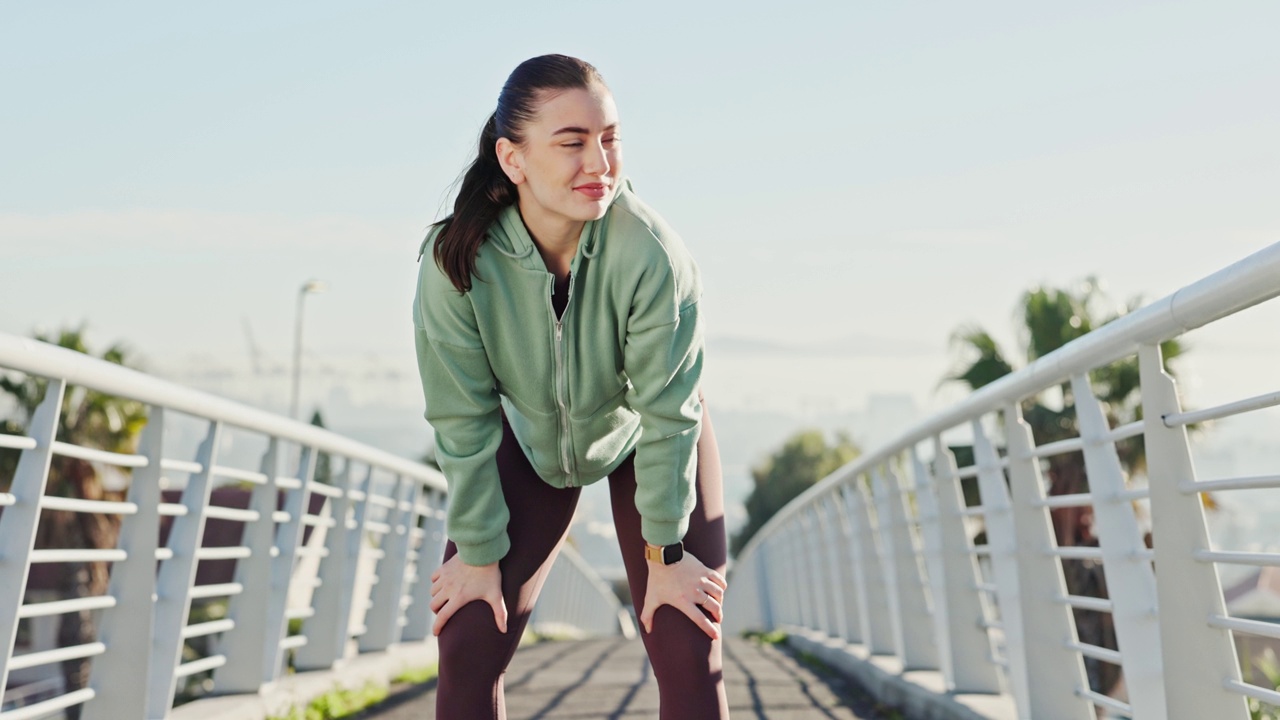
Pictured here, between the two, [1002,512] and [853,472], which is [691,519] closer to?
[1002,512]

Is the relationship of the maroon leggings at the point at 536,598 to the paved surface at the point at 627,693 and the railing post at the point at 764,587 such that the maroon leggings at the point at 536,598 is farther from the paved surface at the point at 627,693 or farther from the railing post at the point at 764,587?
the railing post at the point at 764,587

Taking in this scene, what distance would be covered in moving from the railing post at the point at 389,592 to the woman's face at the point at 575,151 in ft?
17.1

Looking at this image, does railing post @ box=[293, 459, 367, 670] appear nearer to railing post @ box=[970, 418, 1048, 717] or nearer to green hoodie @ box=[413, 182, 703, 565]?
railing post @ box=[970, 418, 1048, 717]

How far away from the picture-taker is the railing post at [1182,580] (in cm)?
289

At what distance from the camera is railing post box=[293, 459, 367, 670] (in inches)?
244

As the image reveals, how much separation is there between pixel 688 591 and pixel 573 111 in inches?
38.8

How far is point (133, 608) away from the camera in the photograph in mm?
3869

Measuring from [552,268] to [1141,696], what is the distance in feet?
6.28

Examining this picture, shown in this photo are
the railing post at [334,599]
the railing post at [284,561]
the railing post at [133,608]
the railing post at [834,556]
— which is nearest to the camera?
the railing post at [133,608]

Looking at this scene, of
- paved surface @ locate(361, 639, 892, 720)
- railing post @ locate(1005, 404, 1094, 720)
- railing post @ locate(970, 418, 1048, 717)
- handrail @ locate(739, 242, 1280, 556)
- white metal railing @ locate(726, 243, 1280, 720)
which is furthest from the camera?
paved surface @ locate(361, 639, 892, 720)

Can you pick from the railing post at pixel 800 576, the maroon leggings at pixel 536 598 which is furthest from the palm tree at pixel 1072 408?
the maroon leggings at pixel 536 598

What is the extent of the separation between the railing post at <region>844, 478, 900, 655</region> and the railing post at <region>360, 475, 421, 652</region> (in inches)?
108

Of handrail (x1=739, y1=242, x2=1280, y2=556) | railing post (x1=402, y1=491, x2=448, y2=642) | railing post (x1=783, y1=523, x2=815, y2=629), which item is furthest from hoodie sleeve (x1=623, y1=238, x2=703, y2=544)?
railing post (x1=783, y1=523, x2=815, y2=629)

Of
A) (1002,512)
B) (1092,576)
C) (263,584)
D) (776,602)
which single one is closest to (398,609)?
(263,584)
